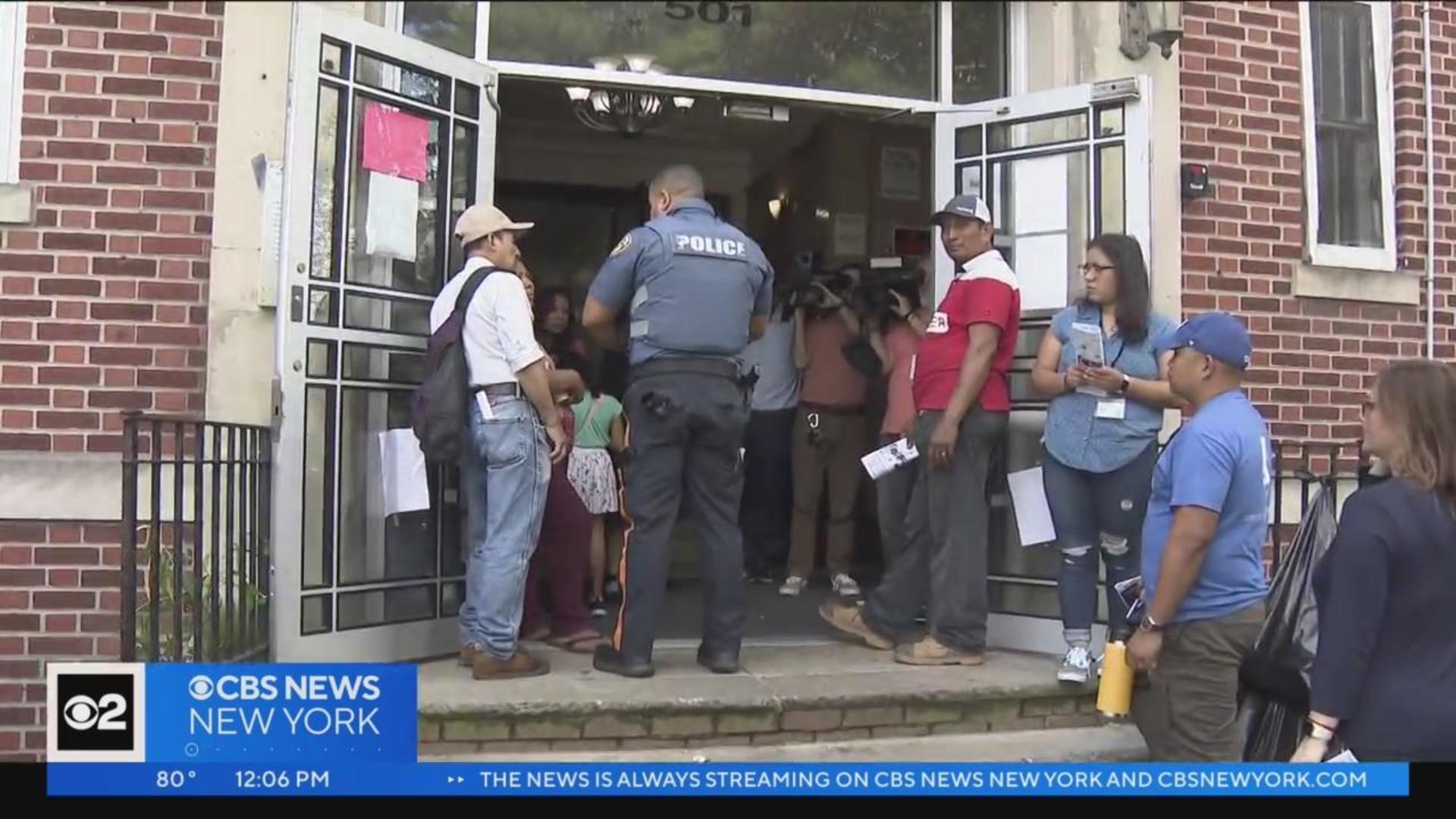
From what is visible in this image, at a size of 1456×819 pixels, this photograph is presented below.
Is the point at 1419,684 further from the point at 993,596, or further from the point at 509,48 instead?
the point at 509,48

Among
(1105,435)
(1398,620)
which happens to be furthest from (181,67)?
(1398,620)

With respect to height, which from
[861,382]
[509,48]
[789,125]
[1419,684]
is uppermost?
[789,125]

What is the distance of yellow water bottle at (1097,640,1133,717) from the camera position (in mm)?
3525

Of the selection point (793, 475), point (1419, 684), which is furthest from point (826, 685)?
point (793, 475)

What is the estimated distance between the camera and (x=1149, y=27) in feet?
18.0

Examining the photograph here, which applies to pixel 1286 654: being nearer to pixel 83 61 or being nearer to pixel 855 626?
pixel 855 626

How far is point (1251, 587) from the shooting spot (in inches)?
135

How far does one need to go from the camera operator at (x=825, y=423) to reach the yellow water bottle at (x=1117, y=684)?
10.7 ft

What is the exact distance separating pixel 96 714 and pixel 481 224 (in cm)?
207

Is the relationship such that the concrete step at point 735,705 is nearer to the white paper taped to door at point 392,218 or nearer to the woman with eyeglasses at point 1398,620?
the white paper taped to door at point 392,218

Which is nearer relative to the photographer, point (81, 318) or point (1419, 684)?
point (1419, 684)

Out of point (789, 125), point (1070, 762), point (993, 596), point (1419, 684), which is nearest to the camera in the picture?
point (1419, 684)

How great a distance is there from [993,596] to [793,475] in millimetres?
1892

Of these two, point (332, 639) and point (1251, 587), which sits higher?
point (1251, 587)
